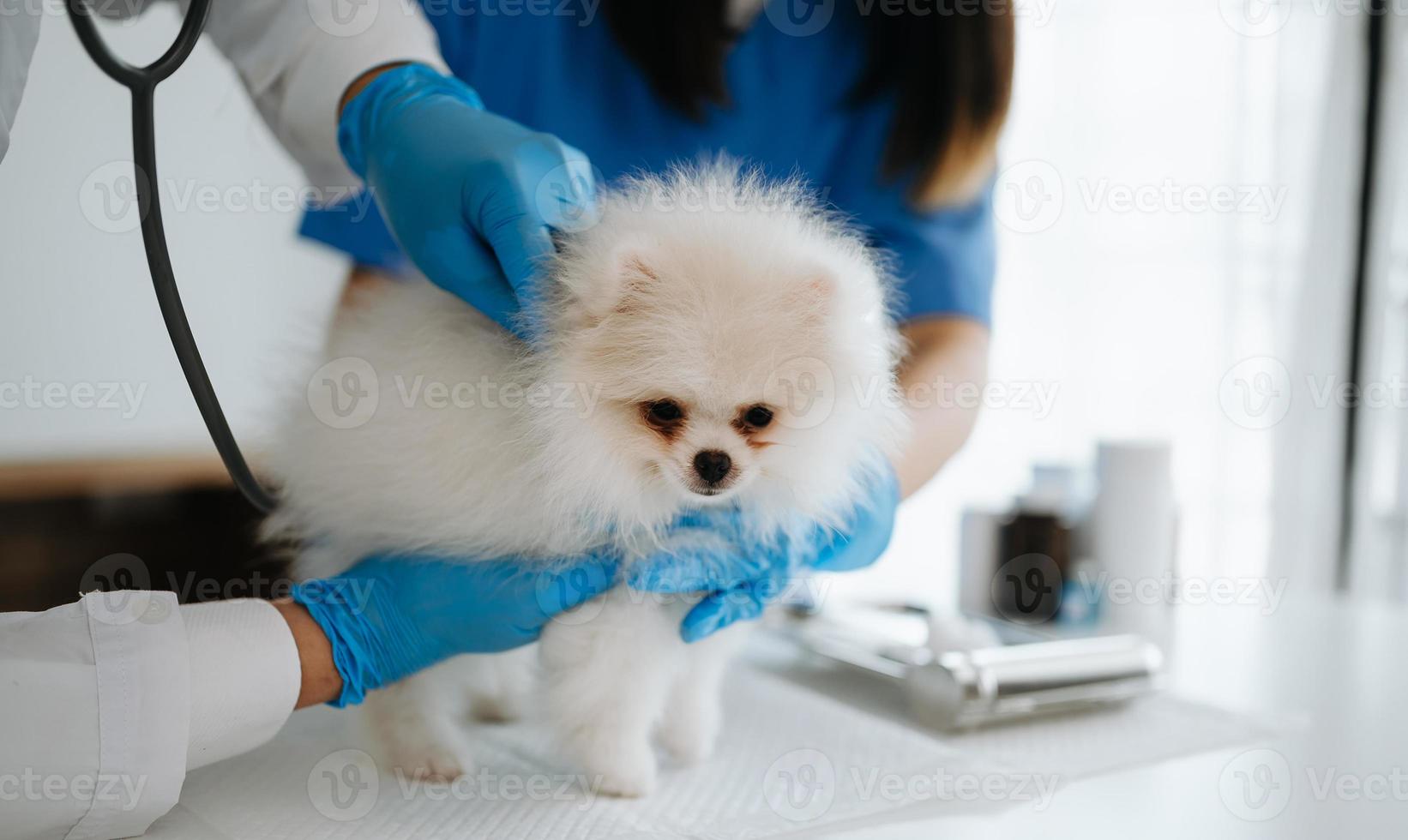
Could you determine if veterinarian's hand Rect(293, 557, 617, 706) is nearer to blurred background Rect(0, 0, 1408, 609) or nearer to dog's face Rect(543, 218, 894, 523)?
dog's face Rect(543, 218, 894, 523)

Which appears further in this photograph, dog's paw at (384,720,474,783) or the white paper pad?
dog's paw at (384,720,474,783)

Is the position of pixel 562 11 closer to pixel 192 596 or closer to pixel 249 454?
pixel 249 454

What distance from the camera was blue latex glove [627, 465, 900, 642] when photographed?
1.01 m

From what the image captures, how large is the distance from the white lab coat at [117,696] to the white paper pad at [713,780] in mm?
73

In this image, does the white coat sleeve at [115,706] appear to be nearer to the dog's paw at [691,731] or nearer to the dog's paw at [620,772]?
the dog's paw at [620,772]

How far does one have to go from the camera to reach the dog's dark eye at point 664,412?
3.13ft

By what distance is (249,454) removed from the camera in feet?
4.20

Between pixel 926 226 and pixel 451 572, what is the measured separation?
1086 millimetres

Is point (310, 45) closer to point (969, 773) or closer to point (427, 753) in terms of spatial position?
point (427, 753)

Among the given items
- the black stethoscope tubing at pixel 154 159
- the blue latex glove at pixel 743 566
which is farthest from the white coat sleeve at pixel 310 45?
the blue latex glove at pixel 743 566

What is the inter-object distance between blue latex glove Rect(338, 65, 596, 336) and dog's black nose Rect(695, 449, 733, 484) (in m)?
0.25

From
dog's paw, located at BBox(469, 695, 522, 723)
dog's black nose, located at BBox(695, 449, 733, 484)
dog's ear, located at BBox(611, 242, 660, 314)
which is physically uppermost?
dog's ear, located at BBox(611, 242, 660, 314)

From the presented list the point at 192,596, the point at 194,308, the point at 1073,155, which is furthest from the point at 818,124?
the point at 1073,155

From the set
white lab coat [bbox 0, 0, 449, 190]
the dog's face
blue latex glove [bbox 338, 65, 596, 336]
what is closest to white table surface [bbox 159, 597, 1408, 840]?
the dog's face
